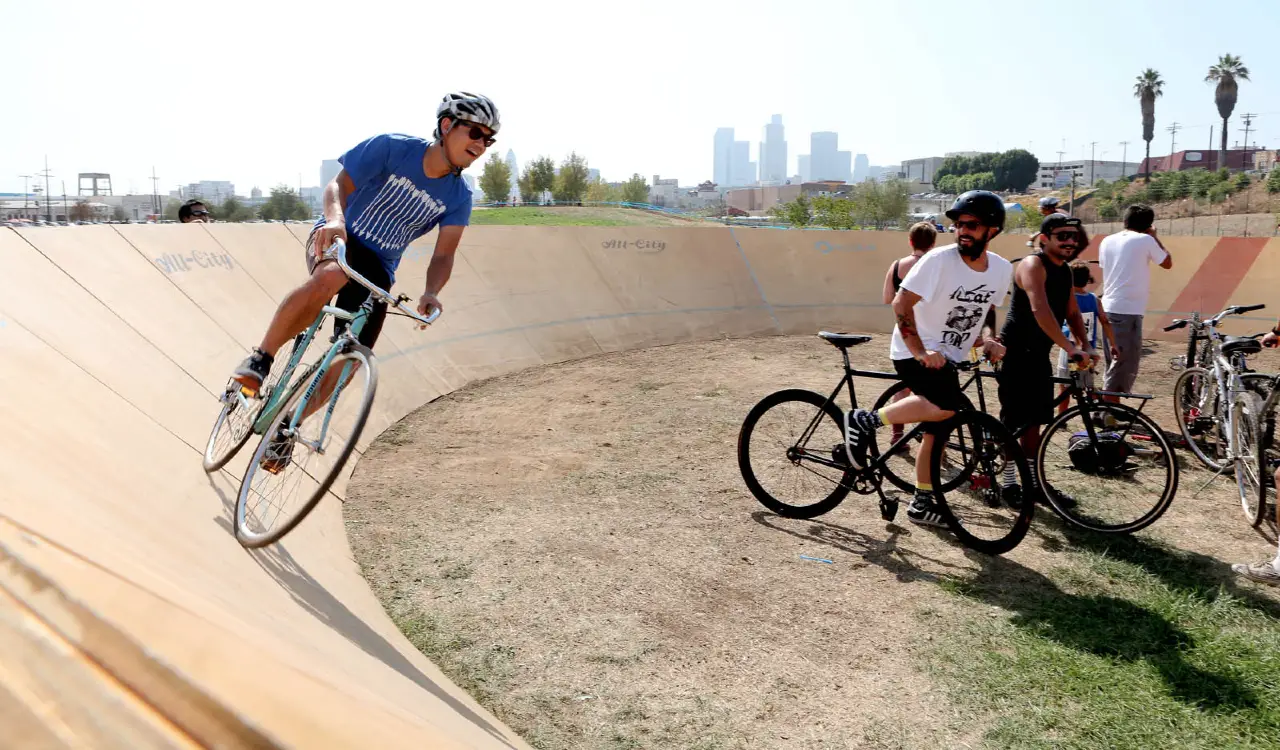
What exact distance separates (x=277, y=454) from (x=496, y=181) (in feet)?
319

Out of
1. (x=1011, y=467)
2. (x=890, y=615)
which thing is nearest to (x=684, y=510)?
(x=890, y=615)

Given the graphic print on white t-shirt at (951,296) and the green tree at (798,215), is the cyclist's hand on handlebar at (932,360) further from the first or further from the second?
the green tree at (798,215)

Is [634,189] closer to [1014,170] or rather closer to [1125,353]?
[1014,170]

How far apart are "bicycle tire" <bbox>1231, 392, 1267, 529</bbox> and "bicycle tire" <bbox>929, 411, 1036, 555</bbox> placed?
148 cm

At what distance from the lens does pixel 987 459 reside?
5.29m

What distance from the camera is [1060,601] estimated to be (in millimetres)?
4465

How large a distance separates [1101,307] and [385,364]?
6392 millimetres

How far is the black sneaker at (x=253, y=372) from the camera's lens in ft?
12.5

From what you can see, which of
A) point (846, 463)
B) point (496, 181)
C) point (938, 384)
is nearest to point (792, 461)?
point (846, 463)

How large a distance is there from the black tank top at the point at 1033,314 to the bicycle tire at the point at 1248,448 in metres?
1.24

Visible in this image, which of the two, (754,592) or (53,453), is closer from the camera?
(53,453)

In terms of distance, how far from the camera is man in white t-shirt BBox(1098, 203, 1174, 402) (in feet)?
24.7

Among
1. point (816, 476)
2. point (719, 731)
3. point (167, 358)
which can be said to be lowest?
point (719, 731)

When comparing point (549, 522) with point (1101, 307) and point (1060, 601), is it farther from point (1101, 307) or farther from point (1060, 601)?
point (1101, 307)
